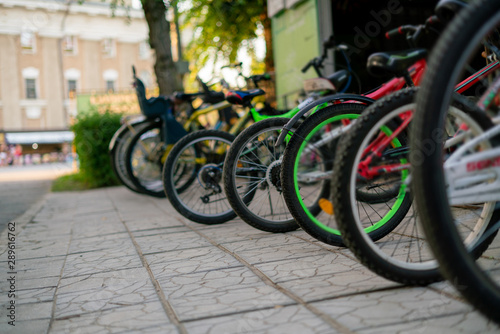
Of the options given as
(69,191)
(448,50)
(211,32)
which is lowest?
(69,191)

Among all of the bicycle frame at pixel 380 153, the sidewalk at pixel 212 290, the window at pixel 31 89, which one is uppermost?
the window at pixel 31 89

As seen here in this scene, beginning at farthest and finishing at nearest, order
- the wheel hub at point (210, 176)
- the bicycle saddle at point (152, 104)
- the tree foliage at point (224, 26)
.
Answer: the tree foliage at point (224, 26) → the bicycle saddle at point (152, 104) → the wheel hub at point (210, 176)

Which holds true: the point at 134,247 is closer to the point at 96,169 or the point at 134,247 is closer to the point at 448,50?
the point at 448,50

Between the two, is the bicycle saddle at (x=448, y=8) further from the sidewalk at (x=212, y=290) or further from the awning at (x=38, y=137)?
the awning at (x=38, y=137)

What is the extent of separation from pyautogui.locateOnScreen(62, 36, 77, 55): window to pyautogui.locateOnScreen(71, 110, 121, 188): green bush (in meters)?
33.1

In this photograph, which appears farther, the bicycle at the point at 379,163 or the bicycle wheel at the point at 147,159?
the bicycle wheel at the point at 147,159

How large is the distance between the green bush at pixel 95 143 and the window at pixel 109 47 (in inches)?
1320

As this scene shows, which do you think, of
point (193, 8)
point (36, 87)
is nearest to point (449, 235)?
point (193, 8)

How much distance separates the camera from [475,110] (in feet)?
5.90

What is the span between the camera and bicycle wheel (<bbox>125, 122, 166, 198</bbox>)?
19.4ft

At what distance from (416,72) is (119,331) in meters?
2.22

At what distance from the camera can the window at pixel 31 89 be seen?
128 ft

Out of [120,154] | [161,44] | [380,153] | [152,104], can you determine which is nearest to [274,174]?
[380,153]

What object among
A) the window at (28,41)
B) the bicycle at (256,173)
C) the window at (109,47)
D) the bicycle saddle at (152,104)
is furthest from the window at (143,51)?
the bicycle at (256,173)
